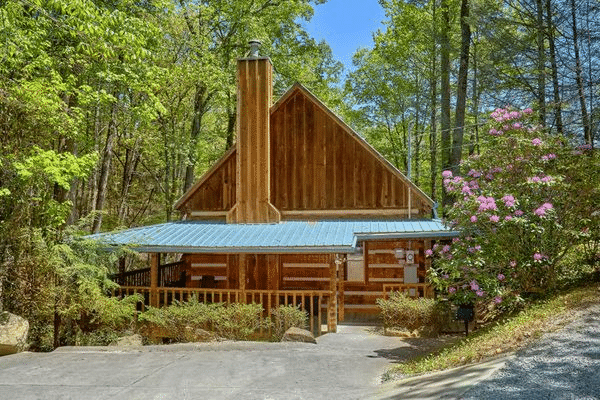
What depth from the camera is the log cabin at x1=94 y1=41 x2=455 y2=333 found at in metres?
15.0

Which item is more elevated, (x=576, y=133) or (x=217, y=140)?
(x=217, y=140)

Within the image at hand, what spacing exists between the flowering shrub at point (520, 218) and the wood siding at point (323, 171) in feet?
17.2

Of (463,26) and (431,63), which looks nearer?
(463,26)

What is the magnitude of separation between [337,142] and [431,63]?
1725cm

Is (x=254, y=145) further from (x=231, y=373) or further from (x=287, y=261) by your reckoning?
(x=231, y=373)

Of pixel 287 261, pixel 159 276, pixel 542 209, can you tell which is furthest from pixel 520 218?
pixel 159 276

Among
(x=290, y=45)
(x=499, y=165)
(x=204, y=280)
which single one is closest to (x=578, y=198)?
(x=499, y=165)

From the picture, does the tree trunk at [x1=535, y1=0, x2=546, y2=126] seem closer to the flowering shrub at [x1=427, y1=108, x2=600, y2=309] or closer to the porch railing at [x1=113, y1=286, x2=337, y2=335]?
the flowering shrub at [x1=427, y1=108, x2=600, y2=309]

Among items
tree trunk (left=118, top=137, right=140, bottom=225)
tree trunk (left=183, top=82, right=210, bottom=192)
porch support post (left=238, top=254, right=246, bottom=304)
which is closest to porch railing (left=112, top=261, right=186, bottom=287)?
porch support post (left=238, top=254, right=246, bottom=304)

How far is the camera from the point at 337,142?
1559 centimetres

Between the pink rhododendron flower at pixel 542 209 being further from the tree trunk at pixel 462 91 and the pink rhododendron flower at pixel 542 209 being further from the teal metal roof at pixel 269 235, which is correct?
the tree trunk at pixel 462 91

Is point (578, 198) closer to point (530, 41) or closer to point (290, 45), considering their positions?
point (530, 41)

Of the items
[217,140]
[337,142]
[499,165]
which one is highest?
[217,140]

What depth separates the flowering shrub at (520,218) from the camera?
30.2ft
